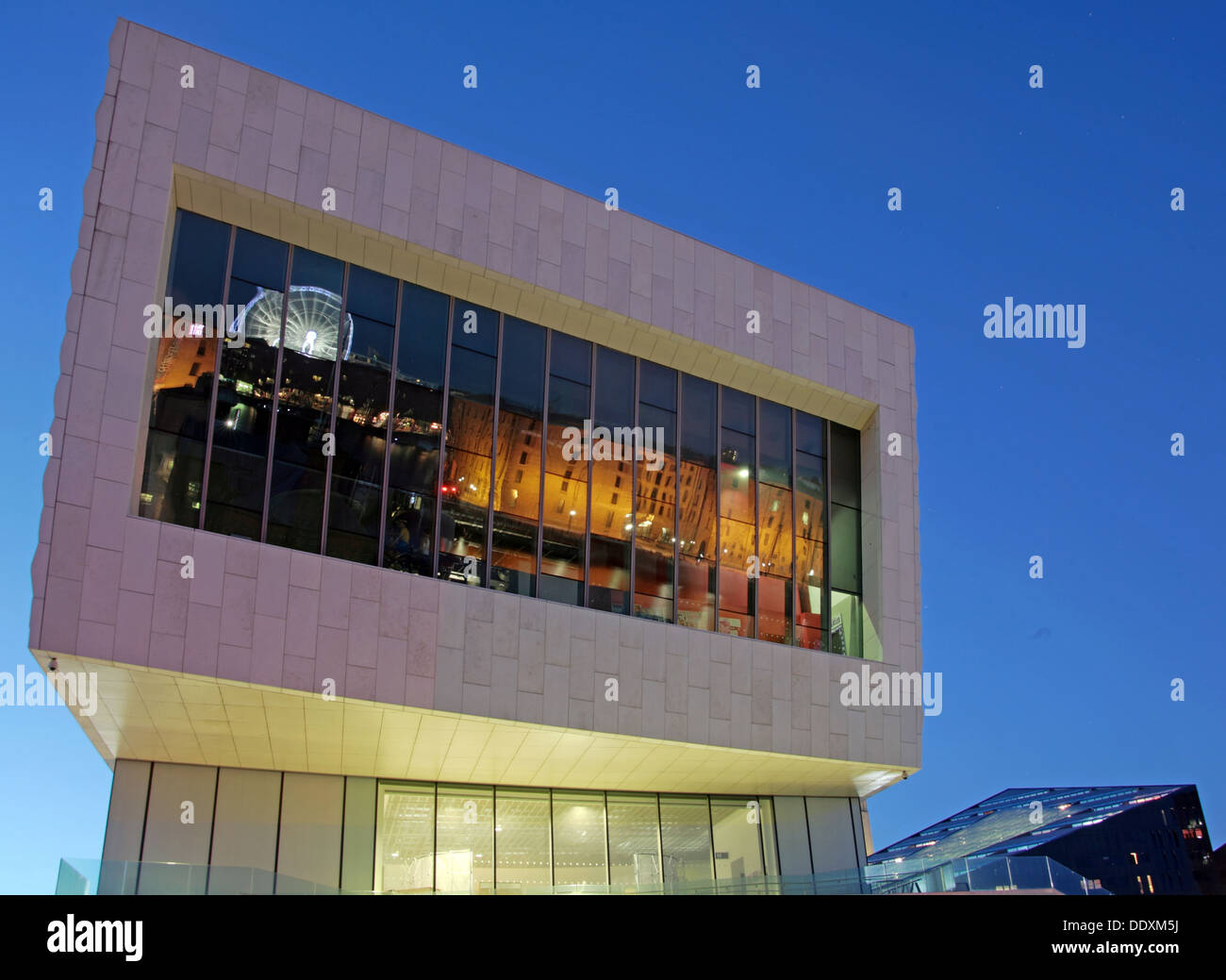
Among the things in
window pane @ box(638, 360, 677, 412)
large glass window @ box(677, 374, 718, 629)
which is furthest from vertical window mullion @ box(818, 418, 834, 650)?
window pane @ box(638, 360, 677, 412)

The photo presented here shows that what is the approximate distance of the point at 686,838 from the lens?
88.1ft

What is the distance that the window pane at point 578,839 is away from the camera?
25.0 m

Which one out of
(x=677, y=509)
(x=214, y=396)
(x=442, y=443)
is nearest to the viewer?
(x=214, y=396)

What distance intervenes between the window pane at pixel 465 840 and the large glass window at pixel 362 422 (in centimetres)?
608

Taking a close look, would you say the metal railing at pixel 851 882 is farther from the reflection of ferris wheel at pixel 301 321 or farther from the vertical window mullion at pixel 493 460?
the reflection of ferris wheel at pixel 301 321

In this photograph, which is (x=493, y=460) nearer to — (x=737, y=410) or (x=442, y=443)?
(x=442, y=443)

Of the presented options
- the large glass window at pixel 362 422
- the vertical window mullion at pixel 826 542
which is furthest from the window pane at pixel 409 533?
the vertical window mullion at pixel 826 542

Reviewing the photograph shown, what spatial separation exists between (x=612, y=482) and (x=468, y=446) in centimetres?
349

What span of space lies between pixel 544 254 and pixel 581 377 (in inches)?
106

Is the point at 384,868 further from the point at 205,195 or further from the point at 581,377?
the point at 205,195

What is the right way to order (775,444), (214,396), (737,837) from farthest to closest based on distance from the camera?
1. (775,444)
2. (737,837)
3. (214,396)

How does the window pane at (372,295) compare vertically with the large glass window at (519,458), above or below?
above

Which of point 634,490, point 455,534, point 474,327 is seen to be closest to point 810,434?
point 634,490
